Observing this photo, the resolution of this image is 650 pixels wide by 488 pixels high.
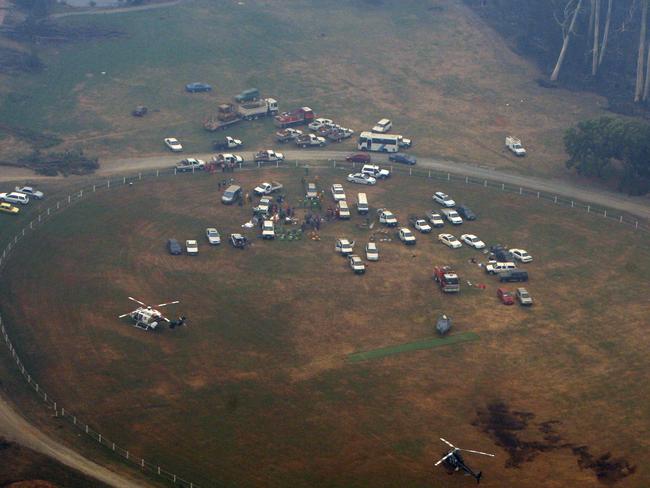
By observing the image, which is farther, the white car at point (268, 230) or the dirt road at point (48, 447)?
the white car at point (268, 230)

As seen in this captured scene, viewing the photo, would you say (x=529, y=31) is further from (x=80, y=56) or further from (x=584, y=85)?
(x=80, y=56)

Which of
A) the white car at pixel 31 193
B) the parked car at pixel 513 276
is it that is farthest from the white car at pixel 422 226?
the white car at pixel 31 193

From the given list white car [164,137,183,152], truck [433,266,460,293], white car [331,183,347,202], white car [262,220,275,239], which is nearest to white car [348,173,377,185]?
white car [331,183,347,202]

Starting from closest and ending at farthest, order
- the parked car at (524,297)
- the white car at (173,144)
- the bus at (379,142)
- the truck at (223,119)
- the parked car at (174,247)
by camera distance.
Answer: the parked car at (524,297) → the parked car at (174,247) → the white car at (173,144) → the bus at (379,142) → the truck at (223,119)

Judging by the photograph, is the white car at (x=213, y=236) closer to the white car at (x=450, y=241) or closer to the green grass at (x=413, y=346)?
the white car at (x=450, y=241)

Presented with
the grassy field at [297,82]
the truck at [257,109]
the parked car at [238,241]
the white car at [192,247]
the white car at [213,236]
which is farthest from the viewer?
the truck at [257,109]

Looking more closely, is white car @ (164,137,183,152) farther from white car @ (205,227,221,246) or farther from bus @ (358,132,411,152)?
white car @ (205,227,221,246)

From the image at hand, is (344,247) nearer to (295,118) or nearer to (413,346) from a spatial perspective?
(413,346)
